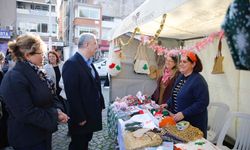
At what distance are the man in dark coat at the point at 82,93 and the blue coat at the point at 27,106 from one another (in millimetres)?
592

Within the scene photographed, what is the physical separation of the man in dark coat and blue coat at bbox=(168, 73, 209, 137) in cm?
94

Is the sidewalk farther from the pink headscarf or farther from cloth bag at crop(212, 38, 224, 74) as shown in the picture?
cloth bag at crop(212, 38, 224, 74)

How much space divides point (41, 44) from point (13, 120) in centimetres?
63

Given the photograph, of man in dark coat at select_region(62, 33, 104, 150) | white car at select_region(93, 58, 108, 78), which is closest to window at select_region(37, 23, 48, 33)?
white car at select_region(93, 58, 108, 78)

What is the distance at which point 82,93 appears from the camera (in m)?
2.71

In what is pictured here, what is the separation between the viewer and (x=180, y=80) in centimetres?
288

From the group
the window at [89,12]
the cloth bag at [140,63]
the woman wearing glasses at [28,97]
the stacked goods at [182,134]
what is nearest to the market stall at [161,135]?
the stacked goods at [182,134]

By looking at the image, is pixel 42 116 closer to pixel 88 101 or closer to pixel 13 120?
pixel 13 120

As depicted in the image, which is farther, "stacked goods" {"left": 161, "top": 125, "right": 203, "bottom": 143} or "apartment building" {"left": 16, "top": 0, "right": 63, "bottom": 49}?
"apartment building" {"left": 16, "top": 0, "right": 63, "bottom": 49}

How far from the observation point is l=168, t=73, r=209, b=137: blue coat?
253 cm

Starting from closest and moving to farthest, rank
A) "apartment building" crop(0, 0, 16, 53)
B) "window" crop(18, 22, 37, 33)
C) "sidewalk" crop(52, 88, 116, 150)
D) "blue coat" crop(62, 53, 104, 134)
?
"blue coat" crop(62, 53, 104, 134), "sidewalk" crop(52, 88, 116, 150), "apartment building" crop(0, 0, 16, 53), "window" crop(18, 22, 37, 33)

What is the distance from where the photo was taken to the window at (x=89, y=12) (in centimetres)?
3016

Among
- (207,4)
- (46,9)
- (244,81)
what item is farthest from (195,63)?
(46,9)

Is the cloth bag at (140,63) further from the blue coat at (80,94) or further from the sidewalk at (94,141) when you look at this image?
the blue coat at (80,94)
